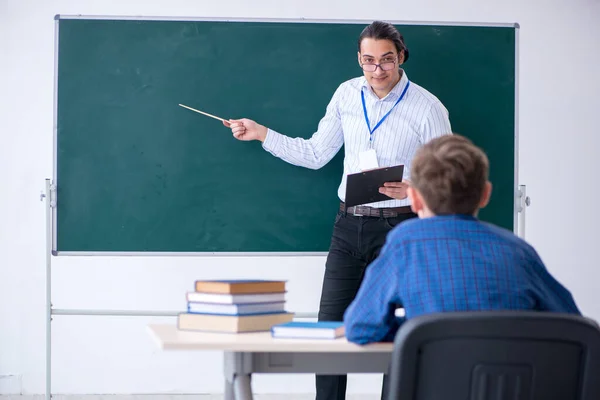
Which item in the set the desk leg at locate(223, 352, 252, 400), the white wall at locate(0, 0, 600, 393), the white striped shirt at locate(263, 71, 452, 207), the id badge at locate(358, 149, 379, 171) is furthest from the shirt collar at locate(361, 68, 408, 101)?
the desk leg at locate(223, 352, 252, 400)

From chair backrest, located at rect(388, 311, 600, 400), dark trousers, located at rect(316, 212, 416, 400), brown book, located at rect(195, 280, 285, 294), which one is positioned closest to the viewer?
chair backrest, located at rect(388, 311, 600, 400)

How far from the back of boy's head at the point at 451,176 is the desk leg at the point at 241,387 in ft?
2.02

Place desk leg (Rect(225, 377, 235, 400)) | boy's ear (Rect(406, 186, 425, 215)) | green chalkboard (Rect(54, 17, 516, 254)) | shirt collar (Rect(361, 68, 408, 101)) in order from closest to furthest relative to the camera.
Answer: boy's ear (Rect(406, 186, 425, 215)), desk leg (Rect(225, 377, 235, 400)), shirt collar (Rect(361, 68, 408, 101)), green chalkboard (Rect(54, 17, 516, 254))

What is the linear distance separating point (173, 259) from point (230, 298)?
2626mm

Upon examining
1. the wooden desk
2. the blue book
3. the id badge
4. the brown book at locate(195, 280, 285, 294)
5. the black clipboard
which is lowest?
the wooden desk

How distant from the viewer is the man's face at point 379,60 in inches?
129

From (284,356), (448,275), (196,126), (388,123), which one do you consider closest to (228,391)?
(284,356)

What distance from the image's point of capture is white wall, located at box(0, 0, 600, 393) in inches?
177

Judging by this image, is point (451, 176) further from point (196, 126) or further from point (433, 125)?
point (196, 126)

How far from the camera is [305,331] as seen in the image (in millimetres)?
1899

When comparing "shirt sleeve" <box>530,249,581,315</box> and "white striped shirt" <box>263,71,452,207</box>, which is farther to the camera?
"white striped shirt" <box>263,71,452,207</box>

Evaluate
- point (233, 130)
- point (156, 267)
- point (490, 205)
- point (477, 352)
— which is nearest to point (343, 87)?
point (233, 130)

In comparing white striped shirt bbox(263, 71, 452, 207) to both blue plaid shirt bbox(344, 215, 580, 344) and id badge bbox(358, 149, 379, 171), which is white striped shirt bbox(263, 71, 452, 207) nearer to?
id badge bbox(358, 149, 379, 171)

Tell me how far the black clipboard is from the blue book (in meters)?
1.18
